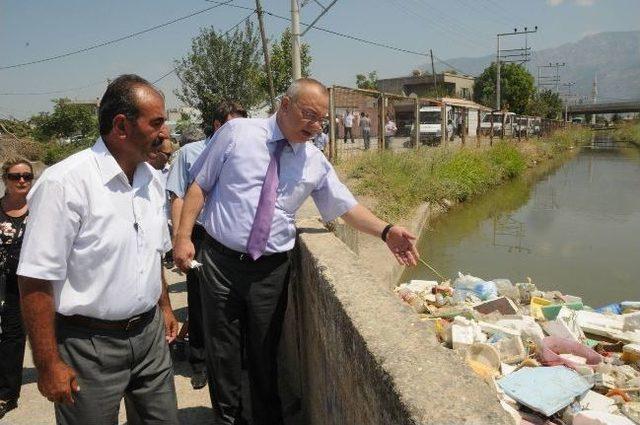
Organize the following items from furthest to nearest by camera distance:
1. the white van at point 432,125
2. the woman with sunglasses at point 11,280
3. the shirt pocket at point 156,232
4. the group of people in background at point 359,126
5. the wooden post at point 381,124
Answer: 1. the white van at point 432,125
2. the group of people in background at point 359,126
3. the wooden post at point 381,124
4. the woman with sunglasses at point 11,280
5. the shirt pocket at point 156,232

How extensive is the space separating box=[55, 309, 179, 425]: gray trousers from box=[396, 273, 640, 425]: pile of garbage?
2236 millimetres

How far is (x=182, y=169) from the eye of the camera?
3680 millimetres

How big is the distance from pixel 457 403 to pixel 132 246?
1.26m

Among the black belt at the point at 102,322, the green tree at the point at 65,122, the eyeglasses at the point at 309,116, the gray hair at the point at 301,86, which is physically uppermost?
the green tree at the point at 65,122

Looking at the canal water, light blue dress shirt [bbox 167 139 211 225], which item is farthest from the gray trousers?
the canal water

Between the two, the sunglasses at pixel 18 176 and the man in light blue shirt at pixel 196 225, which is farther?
the man in light blue shirt at pixel 196 225

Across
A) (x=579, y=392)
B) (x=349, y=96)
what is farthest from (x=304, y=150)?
(x=349, y=96)

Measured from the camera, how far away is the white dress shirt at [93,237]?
1.73m

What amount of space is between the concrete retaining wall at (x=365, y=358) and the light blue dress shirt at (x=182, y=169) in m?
0.94

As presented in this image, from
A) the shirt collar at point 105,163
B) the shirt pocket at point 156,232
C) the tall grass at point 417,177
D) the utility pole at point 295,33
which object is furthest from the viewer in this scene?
the utility pole at point 295,33

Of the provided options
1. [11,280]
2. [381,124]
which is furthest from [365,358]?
[381,124]

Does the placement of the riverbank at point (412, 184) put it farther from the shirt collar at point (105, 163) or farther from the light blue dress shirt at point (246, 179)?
the shirt collar at point (105, 163)

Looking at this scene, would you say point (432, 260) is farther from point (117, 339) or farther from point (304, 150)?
point (117, 339)

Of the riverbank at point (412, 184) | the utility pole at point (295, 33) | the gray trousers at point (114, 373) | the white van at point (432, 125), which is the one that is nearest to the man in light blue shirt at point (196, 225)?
the gray trousers at point (114, 373)
